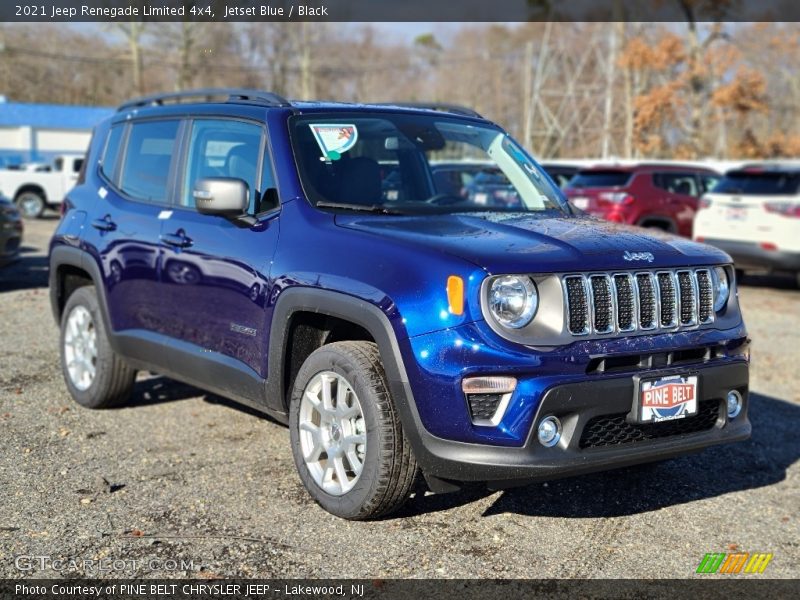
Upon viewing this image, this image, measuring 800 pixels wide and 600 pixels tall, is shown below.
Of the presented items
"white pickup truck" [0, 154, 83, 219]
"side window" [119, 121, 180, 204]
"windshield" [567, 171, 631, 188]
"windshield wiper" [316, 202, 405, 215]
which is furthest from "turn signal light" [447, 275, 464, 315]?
"white pickup truck" [0, 154, 83, 219]

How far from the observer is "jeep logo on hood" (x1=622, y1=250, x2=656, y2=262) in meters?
3.98

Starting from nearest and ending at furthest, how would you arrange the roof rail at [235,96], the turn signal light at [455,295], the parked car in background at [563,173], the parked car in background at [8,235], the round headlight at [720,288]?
the turn signal light at [455,295] < the round headlight at [720,288] < the roof rail at [235,96] < the parked car in background at [8,235] < the parked car in background at [563,173]

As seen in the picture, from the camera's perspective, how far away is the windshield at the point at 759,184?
12.7 meters

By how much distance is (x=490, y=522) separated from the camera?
4.29 meters

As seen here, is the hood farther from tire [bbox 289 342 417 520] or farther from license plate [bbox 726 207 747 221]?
license plate [bbox 726 207 747 221]

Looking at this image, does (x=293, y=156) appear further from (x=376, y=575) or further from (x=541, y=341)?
(x=376, y=575)

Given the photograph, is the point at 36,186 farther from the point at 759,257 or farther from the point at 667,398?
the point at 667,398

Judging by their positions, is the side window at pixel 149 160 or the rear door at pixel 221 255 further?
the side window at pixel 149 160

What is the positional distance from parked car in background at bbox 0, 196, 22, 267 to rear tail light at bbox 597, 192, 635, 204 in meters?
8.64

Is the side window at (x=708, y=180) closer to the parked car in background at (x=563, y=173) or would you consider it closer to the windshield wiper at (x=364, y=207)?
the parked car in background at (x=563, y=173)

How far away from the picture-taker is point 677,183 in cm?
1550

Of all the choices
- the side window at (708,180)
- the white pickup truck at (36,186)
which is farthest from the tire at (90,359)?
the white pickup truck at (36,186)

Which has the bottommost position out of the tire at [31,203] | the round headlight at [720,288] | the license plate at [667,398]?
the tire at [31,203]

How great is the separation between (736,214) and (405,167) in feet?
29.6
